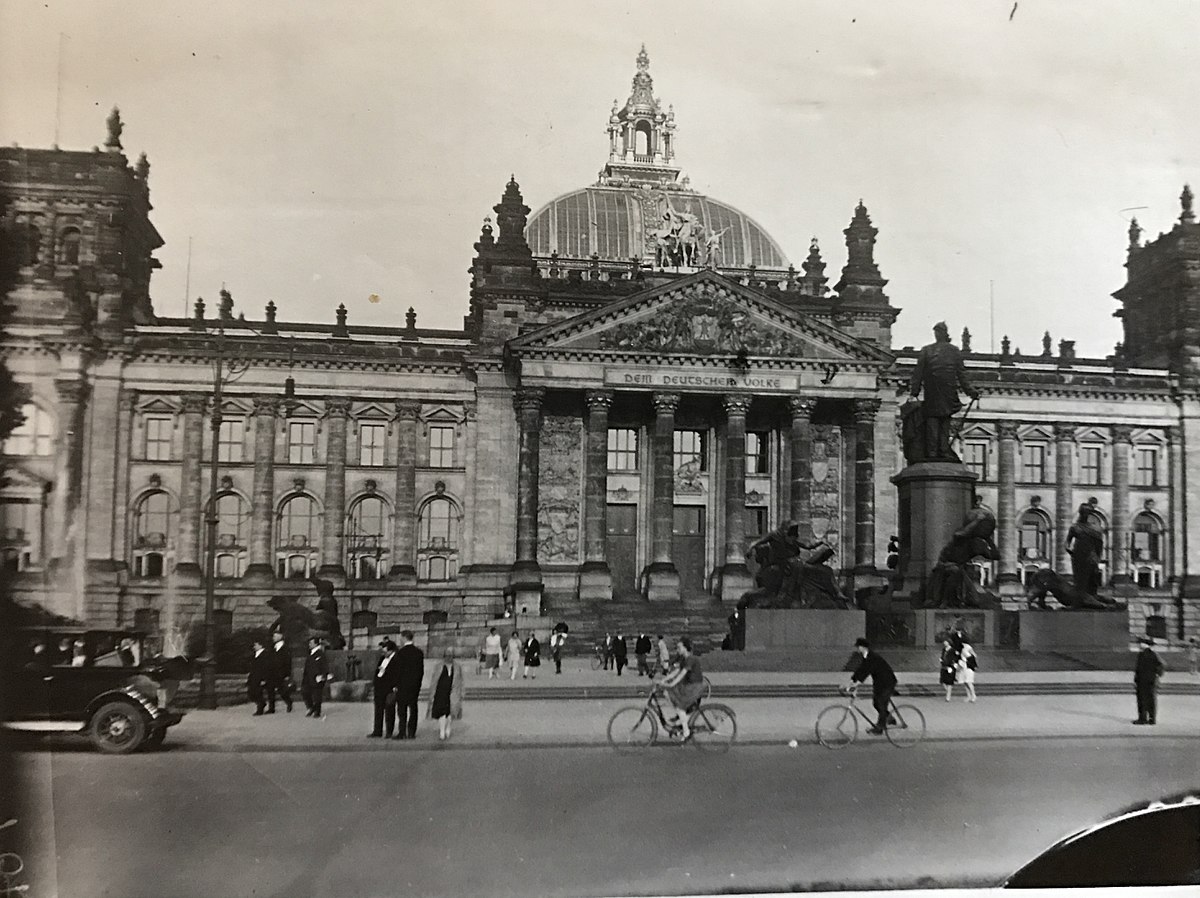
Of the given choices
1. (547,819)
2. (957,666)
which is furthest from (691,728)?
(957,666)

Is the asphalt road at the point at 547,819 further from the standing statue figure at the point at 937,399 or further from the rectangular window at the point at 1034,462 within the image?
the rectangular window at the point at 1034,462

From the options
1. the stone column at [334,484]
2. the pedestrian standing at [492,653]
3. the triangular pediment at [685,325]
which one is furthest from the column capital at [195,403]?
the pedestrian standing at [492,653]

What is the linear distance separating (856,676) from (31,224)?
44.0 ft

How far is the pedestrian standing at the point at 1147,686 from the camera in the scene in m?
16.6

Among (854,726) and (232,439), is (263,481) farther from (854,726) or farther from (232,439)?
(854,726)

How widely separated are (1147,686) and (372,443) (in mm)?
34413

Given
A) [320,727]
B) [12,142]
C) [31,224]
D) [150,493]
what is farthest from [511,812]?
[150,493]

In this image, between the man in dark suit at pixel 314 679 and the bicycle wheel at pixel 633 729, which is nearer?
the bicycle wheel at pixel 633 729

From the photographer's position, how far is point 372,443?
45031mm

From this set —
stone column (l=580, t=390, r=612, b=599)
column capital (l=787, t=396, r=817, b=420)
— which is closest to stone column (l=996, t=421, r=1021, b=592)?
column capital (l=787, t=396, r=817, b=420)

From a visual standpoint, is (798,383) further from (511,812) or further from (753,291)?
(511,812)

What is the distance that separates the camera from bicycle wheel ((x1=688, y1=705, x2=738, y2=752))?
14.8 meters

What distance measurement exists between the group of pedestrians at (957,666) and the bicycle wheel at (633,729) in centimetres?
627

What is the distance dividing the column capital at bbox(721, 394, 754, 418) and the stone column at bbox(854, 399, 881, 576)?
5.23 meters
